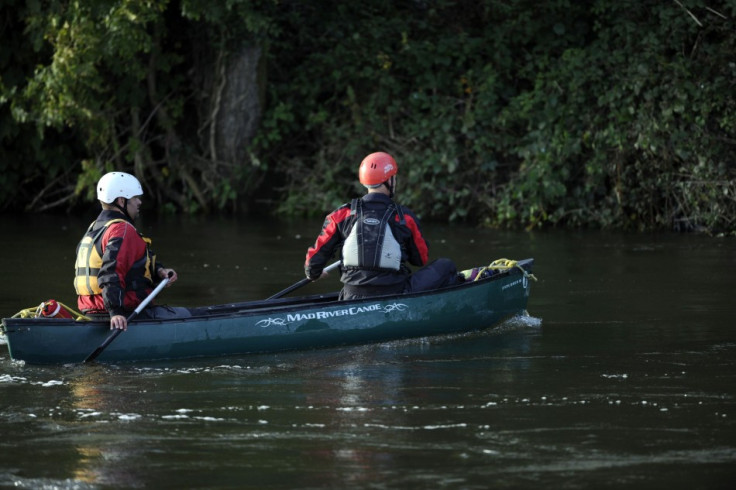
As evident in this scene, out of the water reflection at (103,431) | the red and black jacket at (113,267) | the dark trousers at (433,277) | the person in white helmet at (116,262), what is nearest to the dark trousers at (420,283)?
the dark trousers at (433,277)

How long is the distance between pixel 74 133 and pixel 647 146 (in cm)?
910

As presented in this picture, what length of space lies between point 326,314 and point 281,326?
314 mm

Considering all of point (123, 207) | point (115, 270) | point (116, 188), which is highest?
point (116, 188)

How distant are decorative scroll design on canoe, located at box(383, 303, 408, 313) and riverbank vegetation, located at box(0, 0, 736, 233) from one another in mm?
7690

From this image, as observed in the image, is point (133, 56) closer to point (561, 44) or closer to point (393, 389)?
point (561, 44)

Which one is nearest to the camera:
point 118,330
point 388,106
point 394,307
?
point 118,330

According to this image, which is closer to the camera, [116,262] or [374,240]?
[116,262]

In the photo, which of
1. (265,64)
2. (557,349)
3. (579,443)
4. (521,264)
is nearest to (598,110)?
(265,64)

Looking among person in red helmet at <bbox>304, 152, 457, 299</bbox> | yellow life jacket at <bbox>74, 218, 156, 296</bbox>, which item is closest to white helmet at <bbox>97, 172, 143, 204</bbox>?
yellow life jacket at <bbox>74, 218, 156, 296</bbox>

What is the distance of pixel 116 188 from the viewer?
8492 mm

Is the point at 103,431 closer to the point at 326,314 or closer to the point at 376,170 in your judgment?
the point at 326,314

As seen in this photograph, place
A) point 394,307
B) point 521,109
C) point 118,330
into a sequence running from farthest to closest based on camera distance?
point 521,109 < point 394,307 < point 118,330

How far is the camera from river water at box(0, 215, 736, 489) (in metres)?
5.69

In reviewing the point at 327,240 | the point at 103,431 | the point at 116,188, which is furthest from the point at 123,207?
the point at 103,431
